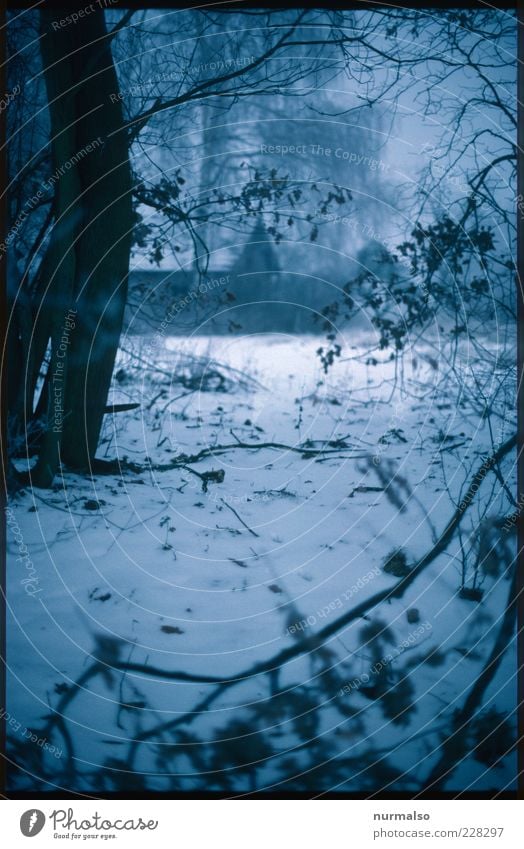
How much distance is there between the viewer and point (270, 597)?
288 centimetres

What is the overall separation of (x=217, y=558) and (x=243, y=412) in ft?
3.93

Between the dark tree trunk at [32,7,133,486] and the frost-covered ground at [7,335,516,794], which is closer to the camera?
the frost-covered ground at [7,335,516,794]

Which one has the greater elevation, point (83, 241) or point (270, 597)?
point (83, 241)

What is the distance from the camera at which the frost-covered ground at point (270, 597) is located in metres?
2.50

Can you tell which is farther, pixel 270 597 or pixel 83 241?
pixel 83 241

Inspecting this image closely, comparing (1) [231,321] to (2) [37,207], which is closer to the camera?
(2) [37,207]

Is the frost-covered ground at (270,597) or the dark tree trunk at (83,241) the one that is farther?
the dark tree trunk at (83,241)

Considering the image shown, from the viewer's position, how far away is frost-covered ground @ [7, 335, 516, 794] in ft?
8.21

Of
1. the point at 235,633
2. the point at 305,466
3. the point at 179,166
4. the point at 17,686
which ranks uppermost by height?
the point at 179,166

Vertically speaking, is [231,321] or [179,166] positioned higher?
[179,166]

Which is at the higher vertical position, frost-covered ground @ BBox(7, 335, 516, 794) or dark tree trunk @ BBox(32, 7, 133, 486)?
dark tree trunk @ BBox(32, 7, 133, 486)

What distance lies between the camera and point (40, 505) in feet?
10.4

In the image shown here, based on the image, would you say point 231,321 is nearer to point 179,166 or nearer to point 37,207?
point 179,166
